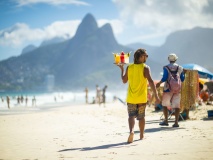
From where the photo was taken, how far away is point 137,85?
5.42 metres

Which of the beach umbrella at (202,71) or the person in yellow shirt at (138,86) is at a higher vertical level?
the beach umbrella at (202,71)

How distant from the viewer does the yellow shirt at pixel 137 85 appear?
541 cm

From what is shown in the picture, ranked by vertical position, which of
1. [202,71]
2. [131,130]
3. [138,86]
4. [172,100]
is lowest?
[131,130]

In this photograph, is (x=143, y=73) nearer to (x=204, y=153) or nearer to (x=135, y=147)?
(x=135, y=147)

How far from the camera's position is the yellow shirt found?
541 centimetres

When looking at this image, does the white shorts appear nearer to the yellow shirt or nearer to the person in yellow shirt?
the person in yellow shirt

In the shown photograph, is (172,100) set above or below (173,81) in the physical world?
below

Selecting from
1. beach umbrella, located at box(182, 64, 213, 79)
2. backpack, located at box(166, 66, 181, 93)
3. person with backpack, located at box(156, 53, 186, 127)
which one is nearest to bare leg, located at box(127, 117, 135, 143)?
person with backpack, located at box(156, 53, 186, 127)

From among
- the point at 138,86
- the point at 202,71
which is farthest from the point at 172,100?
the point at 202,71

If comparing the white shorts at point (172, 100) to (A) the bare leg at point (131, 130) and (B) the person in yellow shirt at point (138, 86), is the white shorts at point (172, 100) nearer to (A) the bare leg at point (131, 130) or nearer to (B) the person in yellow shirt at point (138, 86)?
(B) the person in yellow shirt at point (138, 86)

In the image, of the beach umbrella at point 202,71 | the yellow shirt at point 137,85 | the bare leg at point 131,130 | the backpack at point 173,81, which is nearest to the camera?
the bare leg at point 131,130

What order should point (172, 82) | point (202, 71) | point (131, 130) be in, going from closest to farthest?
point (131, 130), point (172, 82), point (202, 71)

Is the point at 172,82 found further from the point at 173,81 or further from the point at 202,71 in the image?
the point at 202,71

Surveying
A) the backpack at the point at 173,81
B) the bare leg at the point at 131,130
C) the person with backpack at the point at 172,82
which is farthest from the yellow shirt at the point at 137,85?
the backpack at the point at 173,81
